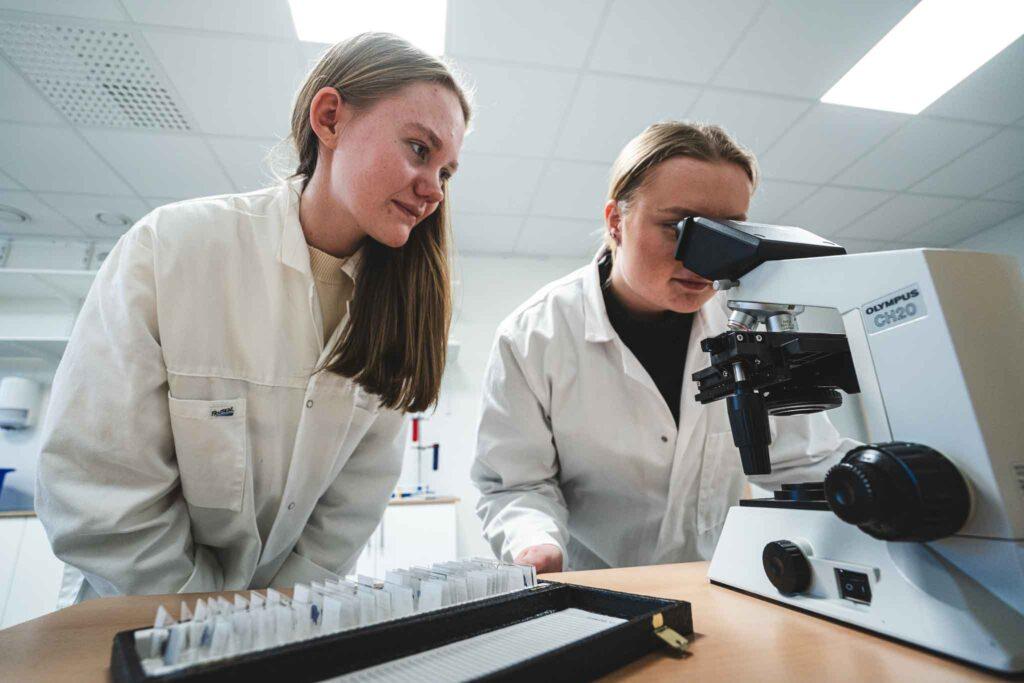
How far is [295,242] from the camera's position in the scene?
88 cm

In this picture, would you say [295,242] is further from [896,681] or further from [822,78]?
[822,78]

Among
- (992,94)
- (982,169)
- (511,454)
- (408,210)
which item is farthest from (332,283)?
(982,169)

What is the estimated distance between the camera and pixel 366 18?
6.25 ft

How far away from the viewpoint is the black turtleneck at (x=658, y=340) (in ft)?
3.70

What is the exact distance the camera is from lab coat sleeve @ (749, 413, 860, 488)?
103 cm

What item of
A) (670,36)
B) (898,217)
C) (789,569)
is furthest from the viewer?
(898,217)

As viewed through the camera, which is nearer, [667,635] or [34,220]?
[667,635]

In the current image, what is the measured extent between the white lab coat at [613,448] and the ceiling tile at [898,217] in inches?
123

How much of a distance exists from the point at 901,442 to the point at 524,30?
202 centimetres

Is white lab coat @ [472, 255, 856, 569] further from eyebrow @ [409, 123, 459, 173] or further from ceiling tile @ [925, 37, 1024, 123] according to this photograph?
ceiling tile @ [925, 37, 1024, 123]

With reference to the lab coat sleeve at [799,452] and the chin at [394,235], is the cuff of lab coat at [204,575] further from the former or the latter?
the lab coat sleeve at [799,452]

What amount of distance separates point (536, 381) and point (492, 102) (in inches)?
68.8

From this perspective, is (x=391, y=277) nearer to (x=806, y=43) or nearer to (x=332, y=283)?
(x=332, y=283)

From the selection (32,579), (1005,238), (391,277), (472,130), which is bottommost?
(32,579)
